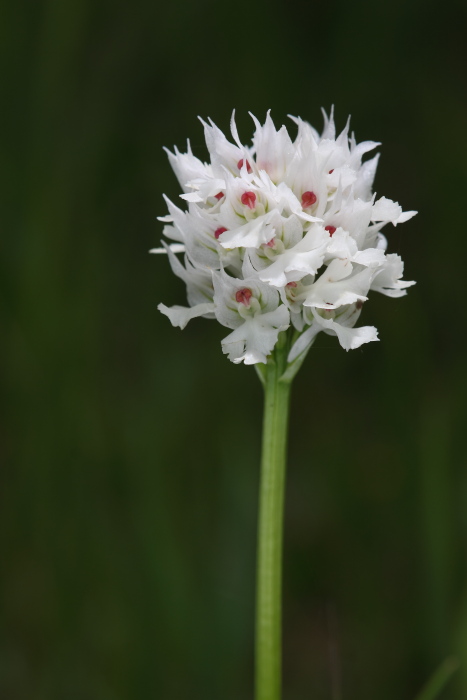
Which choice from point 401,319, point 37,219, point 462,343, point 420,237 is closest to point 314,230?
point 401,319

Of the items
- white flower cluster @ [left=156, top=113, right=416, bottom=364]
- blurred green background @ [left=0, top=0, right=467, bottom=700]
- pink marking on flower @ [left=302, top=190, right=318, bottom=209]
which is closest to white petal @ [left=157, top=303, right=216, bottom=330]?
white flower cluster @ [left=156, top=113, right=416, bottom=364]

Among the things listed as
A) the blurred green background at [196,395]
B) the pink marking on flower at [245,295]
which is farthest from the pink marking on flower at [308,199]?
the blurred green background at [196,395]

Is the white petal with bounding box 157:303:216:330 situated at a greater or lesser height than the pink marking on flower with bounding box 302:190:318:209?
lesser

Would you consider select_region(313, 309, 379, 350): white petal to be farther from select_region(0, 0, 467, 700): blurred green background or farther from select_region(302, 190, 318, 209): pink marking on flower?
select_region(0, 0, 467, 700): blurred green background

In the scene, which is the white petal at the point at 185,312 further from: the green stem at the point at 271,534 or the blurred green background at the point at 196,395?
the blurred green background at the point at 196,395

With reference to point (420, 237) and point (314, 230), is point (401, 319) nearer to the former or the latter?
point (420, 237)

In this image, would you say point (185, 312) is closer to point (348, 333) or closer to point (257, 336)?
point (257, 336)
